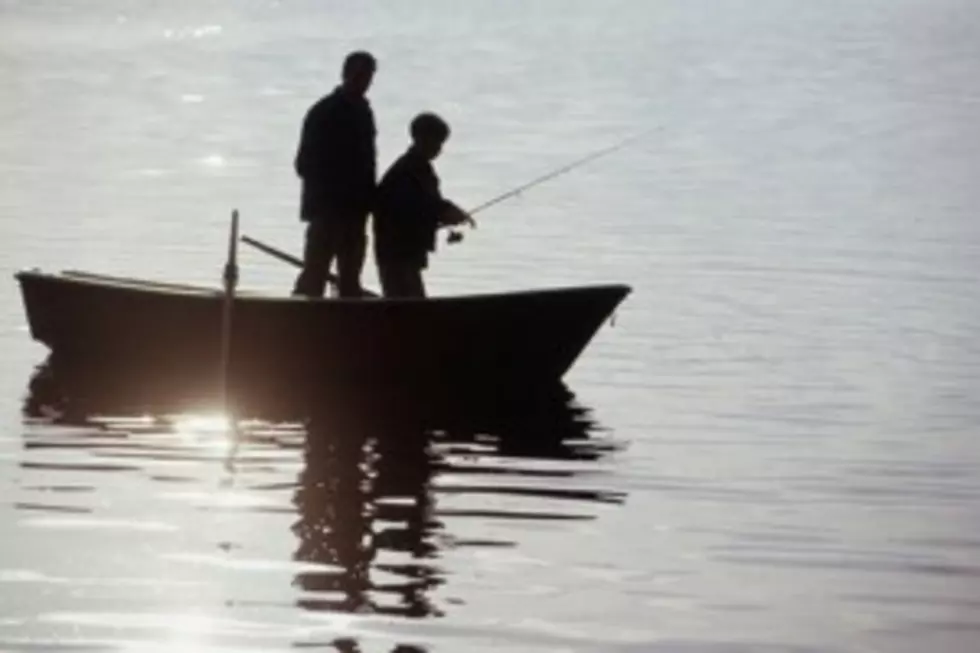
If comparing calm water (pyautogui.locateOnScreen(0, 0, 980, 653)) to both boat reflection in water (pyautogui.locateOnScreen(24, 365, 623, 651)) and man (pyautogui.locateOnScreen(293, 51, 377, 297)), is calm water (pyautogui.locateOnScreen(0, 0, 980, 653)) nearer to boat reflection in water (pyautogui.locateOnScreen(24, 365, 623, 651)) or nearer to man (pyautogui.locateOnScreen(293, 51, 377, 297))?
boat reflection in water (pyautogui.locateOnScreen(24, 365, 623, 651))

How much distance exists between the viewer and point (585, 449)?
1909 cm

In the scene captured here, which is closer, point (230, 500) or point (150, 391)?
point (230, 500)

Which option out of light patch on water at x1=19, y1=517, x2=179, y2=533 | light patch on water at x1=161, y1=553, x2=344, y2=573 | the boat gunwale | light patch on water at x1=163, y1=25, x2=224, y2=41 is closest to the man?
the boat gunwale

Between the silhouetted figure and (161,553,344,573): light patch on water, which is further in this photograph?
the silhouetted figure

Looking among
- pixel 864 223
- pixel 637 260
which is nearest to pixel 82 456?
pixel 637 260

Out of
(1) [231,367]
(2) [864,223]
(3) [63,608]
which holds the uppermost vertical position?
(2) [864,223]

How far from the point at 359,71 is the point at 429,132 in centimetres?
61

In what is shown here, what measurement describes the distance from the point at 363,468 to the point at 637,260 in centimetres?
1664

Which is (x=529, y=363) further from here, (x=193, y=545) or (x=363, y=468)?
(x=193, y=545)

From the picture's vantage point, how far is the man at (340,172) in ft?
67.3

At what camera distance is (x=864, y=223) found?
40.8 metres

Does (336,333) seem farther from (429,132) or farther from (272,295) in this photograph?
(429,132)

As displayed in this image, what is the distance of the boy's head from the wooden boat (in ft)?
3.38

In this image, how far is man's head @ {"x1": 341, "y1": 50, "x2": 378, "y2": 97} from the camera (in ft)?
66.5
